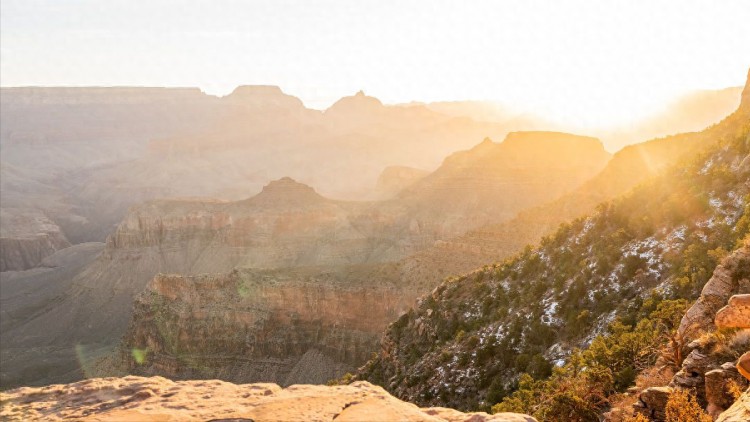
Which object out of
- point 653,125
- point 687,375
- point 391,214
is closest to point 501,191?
point 391,214

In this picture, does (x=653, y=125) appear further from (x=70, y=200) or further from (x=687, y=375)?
(x=70, y=200)

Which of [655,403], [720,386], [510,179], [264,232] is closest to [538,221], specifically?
[655,403]

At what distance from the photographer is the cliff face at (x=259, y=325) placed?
52.8m

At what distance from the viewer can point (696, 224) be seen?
69.0ft

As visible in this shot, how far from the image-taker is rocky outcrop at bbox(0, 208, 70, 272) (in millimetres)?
140500

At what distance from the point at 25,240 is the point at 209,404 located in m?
160

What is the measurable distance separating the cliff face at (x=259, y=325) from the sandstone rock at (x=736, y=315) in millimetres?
41068

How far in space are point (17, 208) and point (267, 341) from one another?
5920 inches

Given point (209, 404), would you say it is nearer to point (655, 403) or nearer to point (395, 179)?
point (655, 403)

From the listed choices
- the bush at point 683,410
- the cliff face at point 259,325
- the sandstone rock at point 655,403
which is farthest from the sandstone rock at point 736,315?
the cliff face at point 259,325

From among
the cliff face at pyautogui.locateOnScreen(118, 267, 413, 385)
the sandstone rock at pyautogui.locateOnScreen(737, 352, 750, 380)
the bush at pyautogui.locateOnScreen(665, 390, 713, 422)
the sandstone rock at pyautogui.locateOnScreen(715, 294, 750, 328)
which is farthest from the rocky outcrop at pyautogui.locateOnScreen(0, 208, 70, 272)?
the sandstone rock at pyautogui.locateOnScreen(737, 352, 750, 380)

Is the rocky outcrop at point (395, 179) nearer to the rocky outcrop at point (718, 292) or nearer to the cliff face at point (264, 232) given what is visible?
the cliff face at point (264, 232)

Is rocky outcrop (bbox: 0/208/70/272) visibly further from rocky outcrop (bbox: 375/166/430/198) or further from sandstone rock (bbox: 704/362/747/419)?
sandstone rock (bbox: 704/362/747/419)

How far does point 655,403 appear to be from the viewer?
35.0 feet
